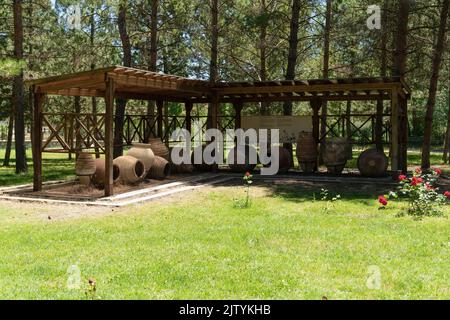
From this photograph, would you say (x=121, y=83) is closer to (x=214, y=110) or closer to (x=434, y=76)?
(x=214, y=110)

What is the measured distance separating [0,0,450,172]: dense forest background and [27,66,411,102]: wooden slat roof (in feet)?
4.09

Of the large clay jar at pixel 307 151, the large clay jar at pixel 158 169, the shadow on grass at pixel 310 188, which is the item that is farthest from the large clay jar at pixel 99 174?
the large clay jar at pixel 307 151

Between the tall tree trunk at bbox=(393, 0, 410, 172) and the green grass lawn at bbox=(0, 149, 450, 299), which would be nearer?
the green grass lawn at bbox=(0, 149, 450, 299)

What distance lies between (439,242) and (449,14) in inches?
525

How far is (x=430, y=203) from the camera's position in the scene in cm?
878

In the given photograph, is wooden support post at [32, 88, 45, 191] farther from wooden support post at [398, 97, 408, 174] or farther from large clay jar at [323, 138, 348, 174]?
wooden support post at [398, 97, 408, 174]

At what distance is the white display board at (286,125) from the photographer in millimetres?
17175

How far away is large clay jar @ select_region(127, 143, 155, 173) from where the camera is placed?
44.8ft

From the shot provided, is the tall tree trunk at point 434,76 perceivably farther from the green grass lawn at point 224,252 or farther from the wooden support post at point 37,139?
the wooden support post at point 37,139

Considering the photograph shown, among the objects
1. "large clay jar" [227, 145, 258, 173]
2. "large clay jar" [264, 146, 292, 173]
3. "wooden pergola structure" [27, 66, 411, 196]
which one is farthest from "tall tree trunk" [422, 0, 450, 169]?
"large clay jar" [227, 145, 258, 173]

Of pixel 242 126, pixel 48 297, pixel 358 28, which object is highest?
pixel 358 28

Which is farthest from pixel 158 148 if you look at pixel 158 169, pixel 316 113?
pixel 316 113
